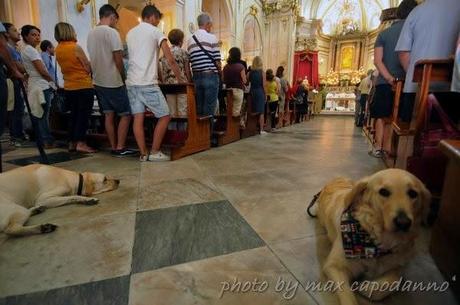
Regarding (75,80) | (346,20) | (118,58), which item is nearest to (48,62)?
(75,80)

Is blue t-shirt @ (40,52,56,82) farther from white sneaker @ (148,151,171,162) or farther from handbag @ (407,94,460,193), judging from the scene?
handbag @ (407,94,460,193)

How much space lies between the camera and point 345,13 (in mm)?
19719

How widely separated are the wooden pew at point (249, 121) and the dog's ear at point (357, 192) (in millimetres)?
4239

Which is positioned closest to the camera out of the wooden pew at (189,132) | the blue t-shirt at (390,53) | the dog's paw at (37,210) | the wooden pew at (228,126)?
the dog's paw at (37,210)

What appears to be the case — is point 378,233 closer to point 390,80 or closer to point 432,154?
point 432,154

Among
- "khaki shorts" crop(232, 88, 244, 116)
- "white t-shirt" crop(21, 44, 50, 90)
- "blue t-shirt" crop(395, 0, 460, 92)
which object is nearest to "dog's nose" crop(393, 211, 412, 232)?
"blue t-shirt" crop(395, 0, 460, 92)

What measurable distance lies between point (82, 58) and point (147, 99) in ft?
3.93

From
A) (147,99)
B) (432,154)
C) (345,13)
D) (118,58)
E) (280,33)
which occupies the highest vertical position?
(345,13)

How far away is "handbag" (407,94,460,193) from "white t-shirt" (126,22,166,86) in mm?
2666

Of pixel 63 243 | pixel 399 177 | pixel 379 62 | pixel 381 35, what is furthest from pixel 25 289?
pixel 381 35

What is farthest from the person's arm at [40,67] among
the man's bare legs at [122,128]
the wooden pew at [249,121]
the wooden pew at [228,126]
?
the wooden pew at [249,121]

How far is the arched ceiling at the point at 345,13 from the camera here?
61.8 feet

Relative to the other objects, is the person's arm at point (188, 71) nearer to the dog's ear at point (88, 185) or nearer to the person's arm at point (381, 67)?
the dog's ear at point (88, 185)

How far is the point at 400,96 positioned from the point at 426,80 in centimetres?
97
